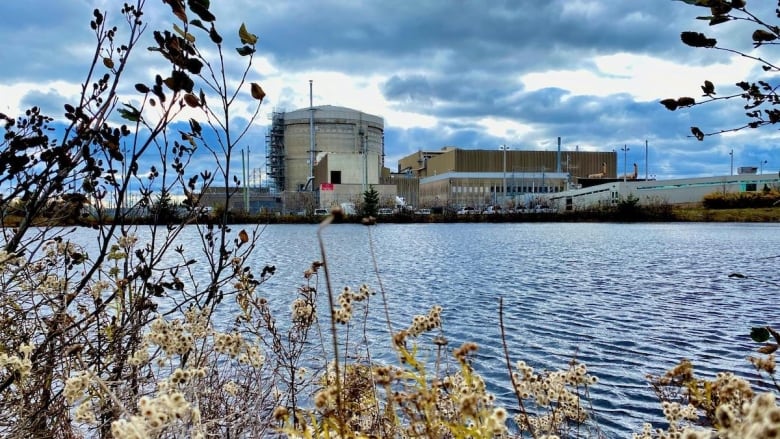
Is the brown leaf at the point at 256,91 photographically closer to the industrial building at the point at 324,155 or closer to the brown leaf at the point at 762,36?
the brown leaf at the point at 762,36

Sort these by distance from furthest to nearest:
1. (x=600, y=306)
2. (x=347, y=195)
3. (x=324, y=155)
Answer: (x=324, y=155) → (x=347, y=195) → (x=600, y=306)

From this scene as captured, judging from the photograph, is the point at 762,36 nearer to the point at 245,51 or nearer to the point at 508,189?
the point at 245,51

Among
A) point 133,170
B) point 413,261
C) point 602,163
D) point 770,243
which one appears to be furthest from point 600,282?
point 602,163

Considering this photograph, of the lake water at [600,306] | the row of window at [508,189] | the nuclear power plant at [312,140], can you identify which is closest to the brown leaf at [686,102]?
the lake water at [600,306]

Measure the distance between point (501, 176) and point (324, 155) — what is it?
3306cm

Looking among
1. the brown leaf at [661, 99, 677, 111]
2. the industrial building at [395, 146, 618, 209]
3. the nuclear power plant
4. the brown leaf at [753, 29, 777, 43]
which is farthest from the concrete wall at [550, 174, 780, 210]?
the brown leaf at [753, 29, 777, 43]

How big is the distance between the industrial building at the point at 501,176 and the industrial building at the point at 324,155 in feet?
32.9

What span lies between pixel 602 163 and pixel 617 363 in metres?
104

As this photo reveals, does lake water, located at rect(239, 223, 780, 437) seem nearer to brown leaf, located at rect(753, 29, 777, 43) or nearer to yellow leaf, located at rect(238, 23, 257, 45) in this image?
yellow leaf, located at rect(238, 23, 257, 45)

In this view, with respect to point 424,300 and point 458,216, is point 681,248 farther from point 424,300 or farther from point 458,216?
point 458,216

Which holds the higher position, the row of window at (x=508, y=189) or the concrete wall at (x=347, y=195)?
the row of window at (x=508, y=189)

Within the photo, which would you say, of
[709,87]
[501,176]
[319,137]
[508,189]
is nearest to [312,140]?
[319,137]

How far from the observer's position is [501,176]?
306 feet

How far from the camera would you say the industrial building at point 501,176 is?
89.2m
